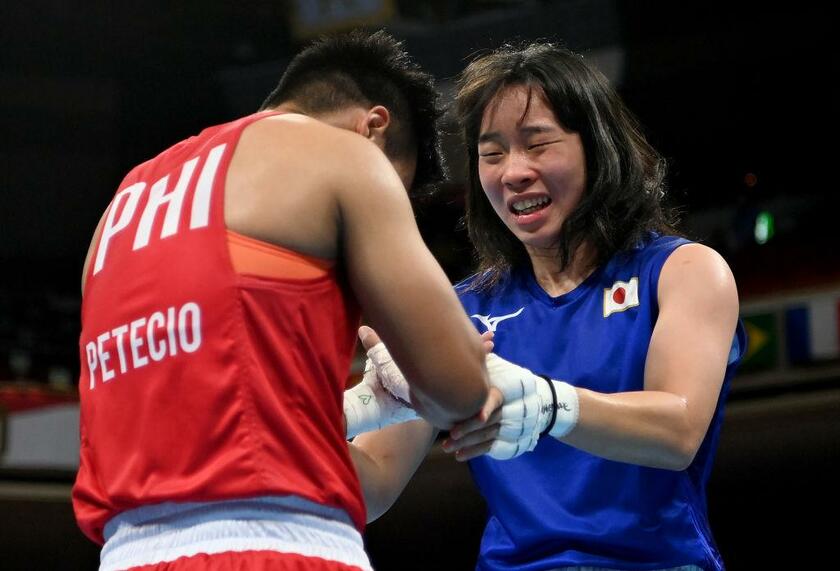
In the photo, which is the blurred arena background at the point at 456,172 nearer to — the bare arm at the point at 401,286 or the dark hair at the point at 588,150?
the dark hair at the point at 588,150

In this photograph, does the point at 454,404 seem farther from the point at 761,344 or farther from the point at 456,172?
the point at 456,172

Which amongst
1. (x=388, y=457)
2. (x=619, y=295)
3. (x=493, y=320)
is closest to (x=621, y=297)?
(x=619, y=295)

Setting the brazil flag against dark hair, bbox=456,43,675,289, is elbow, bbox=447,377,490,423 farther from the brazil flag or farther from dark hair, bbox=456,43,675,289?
the brazil flag

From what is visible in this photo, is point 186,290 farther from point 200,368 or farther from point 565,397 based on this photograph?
point 565,397

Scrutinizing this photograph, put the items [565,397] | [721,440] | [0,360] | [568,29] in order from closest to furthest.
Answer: [565,397]
[721,440]
[568,29]
[0,360]

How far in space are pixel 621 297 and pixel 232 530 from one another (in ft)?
2.71

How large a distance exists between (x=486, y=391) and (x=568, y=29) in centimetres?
543

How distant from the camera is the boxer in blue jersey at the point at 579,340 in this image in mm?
1700

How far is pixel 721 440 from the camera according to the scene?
16.9ft

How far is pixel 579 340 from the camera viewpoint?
1.92m

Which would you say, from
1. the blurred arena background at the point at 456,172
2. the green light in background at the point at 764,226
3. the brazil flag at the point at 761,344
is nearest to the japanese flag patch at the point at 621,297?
the blurred arena background at the point at 456,172

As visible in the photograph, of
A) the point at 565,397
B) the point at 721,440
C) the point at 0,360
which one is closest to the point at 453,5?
the point at 721,440

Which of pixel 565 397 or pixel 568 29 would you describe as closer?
pixel 565 397

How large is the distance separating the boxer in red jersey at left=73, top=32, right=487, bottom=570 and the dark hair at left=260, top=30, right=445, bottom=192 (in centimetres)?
14
